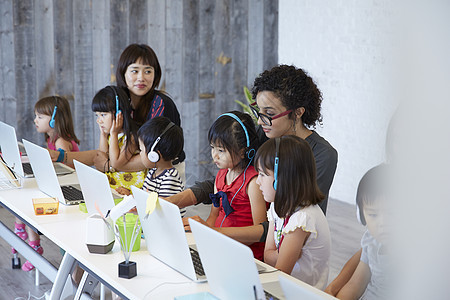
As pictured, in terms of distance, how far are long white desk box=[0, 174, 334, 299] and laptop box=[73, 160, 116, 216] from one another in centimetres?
11

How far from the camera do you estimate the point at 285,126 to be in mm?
2242

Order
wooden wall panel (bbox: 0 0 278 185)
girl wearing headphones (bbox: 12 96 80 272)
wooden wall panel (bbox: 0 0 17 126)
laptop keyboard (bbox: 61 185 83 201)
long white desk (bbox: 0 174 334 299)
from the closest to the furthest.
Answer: long white desk (bbox: 0 174 334 299) < laptop keyboard (bbox: 61 185 83 201) < girl wearing headphones (bbox: 12 96 80 272) < wooden wall panel (bbox: 0 0 17 126) < wooden wall panel (bbox: 0 0 278 185)

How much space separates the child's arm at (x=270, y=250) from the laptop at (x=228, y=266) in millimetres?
346

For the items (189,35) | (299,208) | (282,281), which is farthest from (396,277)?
(189,35)

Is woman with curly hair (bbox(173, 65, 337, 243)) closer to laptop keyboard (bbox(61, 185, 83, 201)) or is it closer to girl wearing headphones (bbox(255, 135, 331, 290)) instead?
girl wearing headphones (bbox(255, 135, 331, 290))

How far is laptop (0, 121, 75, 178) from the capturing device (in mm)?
2955

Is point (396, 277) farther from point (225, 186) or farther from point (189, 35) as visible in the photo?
point (189, 35)

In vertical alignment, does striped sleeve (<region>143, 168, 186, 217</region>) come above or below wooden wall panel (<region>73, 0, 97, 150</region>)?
below

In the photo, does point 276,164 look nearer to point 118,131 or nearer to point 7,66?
point 118,131

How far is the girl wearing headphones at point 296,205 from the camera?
183 cm

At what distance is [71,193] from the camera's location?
278cm

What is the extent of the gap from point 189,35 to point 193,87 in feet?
1.63

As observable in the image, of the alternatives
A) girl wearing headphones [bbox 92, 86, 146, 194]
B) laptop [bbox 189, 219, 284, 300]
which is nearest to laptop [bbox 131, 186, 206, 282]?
laptop [bbox 189, 219, 284, 300]

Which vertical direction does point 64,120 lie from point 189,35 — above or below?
below
